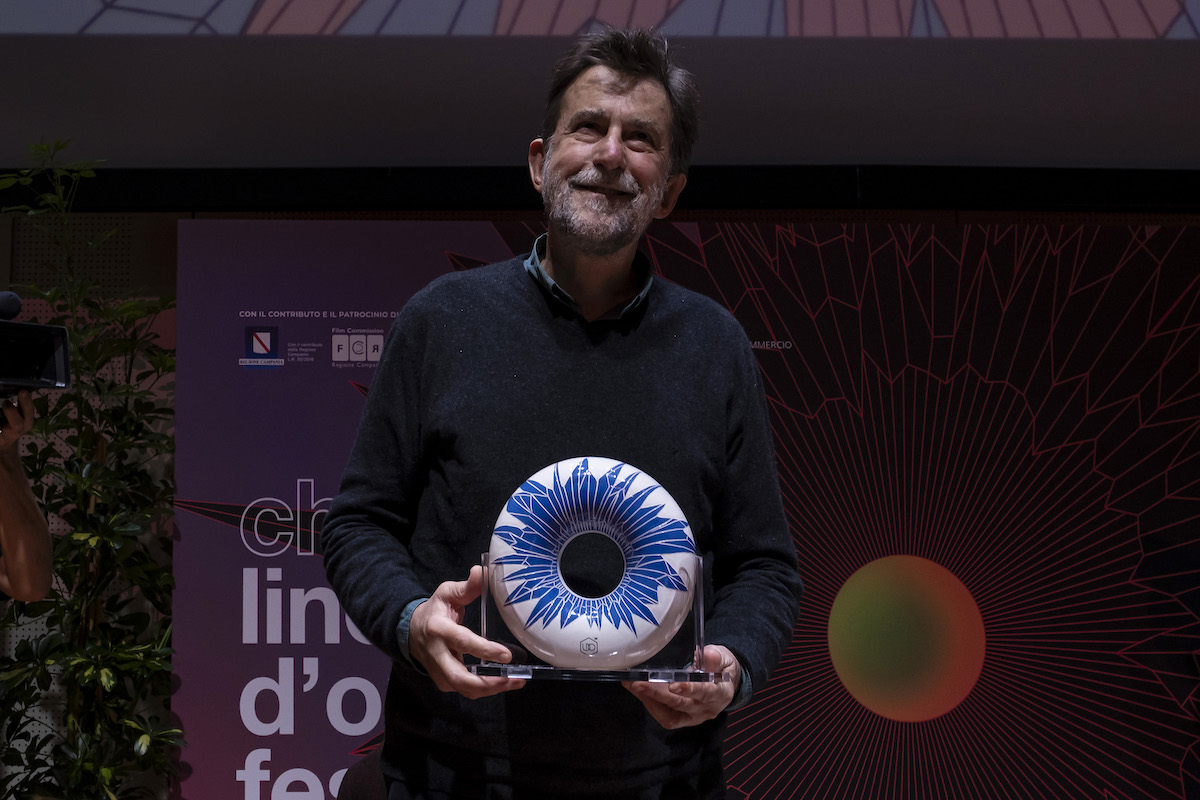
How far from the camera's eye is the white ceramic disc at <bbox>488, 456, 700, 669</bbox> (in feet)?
3.48

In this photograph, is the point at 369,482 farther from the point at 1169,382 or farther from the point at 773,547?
the point at 1169,382

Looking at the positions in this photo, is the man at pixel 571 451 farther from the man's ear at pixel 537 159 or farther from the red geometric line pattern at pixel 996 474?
the red geometric line pattern at pixel 996 474

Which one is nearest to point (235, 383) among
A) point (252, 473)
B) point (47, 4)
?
point (252, 473)

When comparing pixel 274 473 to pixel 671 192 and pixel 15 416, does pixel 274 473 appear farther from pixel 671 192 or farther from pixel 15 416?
pixel 671 192

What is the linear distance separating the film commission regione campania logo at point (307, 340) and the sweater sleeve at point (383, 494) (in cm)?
209

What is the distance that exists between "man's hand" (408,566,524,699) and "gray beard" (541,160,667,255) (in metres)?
0.44

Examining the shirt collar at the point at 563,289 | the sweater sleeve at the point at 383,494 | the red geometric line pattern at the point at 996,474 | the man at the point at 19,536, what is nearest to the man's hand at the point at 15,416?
the man at the point at 19,536

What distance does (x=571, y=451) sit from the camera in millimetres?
1160

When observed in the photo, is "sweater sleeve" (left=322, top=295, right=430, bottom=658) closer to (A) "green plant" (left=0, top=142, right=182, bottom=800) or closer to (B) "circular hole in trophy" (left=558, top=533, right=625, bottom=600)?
(B) "circular hole in trophy" (left=558, top=533, right=625, bottom=600)

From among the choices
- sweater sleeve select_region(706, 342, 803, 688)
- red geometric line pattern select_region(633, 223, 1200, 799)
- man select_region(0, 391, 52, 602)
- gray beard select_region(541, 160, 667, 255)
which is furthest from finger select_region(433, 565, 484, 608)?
red geometric line pattern select_region(633, 223, 1200, 799)

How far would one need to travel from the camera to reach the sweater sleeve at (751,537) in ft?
3.94

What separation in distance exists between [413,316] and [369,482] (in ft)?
0.70

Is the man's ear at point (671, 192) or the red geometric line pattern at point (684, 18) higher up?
the red geometric line pattern at point (684, 18)

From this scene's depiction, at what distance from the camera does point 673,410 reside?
121 cm
